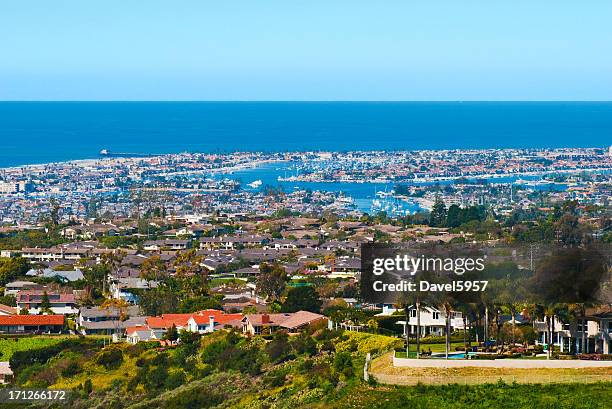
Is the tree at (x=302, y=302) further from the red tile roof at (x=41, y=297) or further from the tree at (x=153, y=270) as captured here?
the tree at (x=153, y=270)

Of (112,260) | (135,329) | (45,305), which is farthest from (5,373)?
(112,260)

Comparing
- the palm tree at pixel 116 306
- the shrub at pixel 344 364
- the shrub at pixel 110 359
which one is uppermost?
the palm tree at pixel 116 306

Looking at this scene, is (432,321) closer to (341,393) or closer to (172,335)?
(341,393)

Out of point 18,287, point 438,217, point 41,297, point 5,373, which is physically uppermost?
point 438,217

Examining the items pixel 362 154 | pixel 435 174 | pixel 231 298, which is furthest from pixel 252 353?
pixel 362 154

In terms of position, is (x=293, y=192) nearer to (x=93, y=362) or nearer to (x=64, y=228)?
(x=64, y=228)

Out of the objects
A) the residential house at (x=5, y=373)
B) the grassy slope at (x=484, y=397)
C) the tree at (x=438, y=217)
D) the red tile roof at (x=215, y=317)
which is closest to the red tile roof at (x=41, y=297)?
the red tile roof at (x=215, y=317)
